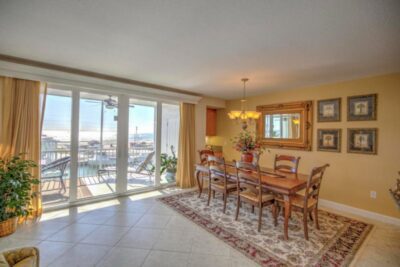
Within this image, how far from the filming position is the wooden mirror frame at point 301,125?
394cm

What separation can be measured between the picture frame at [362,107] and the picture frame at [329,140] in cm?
34

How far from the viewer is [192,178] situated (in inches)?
190

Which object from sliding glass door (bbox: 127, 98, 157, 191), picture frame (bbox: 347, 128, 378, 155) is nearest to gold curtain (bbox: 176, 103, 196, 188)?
sliding glass door (bbox: 127, 98, 157, 191)

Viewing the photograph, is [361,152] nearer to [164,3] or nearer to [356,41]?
[356,41]

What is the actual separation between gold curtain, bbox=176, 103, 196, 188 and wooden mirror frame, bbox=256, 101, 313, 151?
1833mm

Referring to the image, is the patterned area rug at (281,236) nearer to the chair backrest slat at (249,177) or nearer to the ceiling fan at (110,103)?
the chair backrest slat at (249,177)

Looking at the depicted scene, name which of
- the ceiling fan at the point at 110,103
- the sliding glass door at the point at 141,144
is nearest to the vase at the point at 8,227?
the sliding glass door at the point at 141,144

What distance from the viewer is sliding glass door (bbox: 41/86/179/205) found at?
332 centimetres

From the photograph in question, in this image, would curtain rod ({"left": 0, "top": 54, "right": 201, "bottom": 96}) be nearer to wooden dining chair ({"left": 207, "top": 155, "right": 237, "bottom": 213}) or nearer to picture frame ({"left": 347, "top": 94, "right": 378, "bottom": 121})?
wooden dining chair ({"left": 207, "top": 155, "right": 237, "bottom": 213})

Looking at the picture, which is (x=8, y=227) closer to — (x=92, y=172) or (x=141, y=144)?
(x=92, y=172)

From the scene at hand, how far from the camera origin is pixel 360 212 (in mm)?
3271

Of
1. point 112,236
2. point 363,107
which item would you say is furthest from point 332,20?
point 112,236

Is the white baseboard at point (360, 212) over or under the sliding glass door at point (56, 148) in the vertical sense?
under

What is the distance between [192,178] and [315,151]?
2855 millimetres
